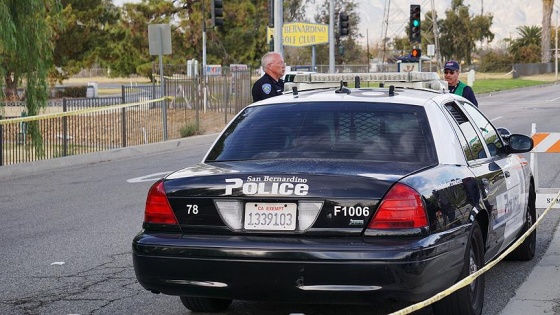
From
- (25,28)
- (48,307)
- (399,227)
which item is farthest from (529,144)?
(25,28)

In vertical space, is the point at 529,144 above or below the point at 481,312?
above

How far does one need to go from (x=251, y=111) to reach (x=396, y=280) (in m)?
2.02

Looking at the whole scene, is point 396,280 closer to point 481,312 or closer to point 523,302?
point 481,312

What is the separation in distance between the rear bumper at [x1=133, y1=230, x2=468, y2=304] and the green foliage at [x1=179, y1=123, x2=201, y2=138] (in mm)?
19858

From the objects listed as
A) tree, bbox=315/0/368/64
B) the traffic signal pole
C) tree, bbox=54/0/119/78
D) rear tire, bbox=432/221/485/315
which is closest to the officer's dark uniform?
rear tire, bbox=432/221/485/315

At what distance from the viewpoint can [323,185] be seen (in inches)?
219

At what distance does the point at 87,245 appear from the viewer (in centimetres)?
955

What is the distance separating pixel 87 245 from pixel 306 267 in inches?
182

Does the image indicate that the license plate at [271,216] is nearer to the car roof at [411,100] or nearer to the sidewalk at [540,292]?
the car roof at [411,100]

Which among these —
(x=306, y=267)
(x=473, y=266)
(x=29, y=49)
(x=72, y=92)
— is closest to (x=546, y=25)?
(x=72, y=92)

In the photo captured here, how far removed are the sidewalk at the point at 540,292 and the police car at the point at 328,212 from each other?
428 mm

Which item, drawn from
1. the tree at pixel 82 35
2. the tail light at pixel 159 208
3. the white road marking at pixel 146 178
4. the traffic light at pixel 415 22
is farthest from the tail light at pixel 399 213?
the tree at pixel 82 35

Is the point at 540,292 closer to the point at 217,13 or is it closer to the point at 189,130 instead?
the point at 189,130

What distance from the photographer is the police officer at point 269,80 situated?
1131 centimetres
